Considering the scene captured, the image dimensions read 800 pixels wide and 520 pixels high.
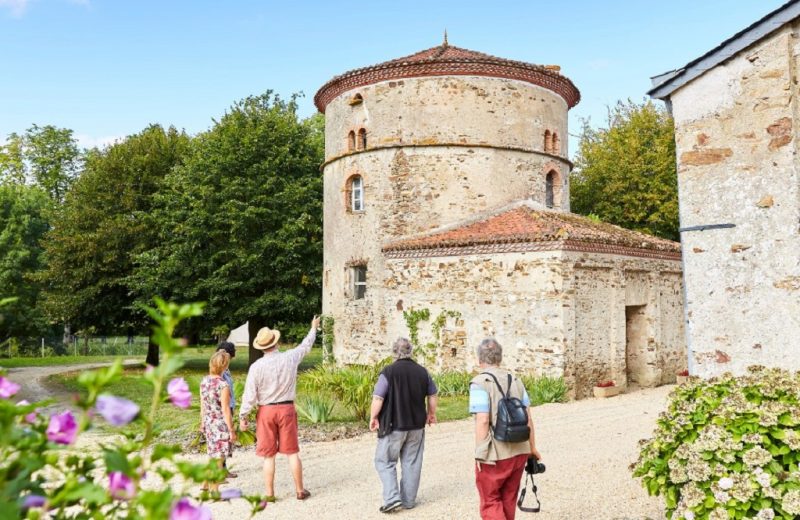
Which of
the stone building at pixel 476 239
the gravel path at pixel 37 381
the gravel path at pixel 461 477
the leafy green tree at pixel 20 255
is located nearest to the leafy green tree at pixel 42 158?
the leafy green tree at pixel 20 255

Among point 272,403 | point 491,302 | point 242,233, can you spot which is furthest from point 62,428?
point 242,233

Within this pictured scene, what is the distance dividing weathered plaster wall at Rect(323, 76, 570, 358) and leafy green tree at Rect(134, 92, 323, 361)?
409 centimetres

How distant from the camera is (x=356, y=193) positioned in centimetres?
1972

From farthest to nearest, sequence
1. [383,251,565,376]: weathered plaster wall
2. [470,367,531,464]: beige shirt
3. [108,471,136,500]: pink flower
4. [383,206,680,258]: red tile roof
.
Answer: [383,206,680,258]: red tile roof → [383,251,565,376]: weathered plaster wall → [470,367,531,464]: beige shirt → [108,471,136,500]: pink flower

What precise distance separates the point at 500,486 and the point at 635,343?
530 inches

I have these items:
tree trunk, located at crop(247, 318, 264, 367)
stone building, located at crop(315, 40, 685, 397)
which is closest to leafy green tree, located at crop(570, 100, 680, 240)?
stone building, located at crop(315, 40, 685, 397)

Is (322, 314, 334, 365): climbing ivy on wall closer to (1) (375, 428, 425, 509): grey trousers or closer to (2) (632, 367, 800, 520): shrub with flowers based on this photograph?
(1) (375, 428, 425, 509): grey trousers

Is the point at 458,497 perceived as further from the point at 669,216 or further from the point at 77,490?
the point at 669,216

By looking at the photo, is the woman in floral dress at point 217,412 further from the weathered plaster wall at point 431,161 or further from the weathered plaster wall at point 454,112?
the weathered plaster wall at point 454,112

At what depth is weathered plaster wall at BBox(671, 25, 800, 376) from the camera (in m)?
5.98

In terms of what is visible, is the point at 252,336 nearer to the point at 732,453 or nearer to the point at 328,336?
the point at 328,336

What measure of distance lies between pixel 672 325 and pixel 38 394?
18849 mm

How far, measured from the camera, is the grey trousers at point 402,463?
6742 mm

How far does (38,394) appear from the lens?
19438 mm
